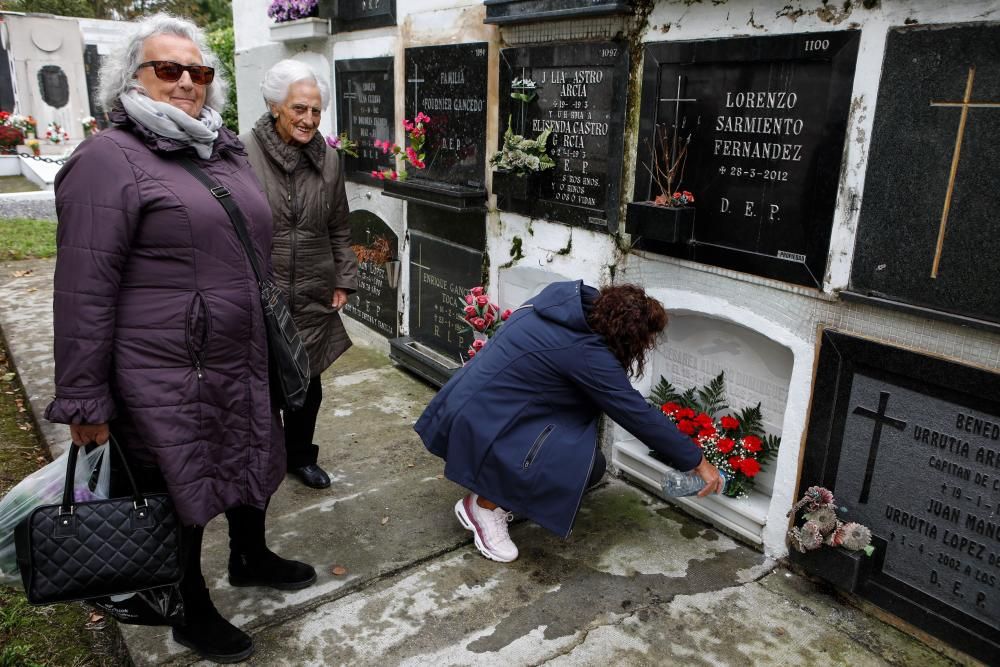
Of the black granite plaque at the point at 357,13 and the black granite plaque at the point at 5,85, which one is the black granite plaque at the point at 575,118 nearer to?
the black granite plaque at the point at 357,13

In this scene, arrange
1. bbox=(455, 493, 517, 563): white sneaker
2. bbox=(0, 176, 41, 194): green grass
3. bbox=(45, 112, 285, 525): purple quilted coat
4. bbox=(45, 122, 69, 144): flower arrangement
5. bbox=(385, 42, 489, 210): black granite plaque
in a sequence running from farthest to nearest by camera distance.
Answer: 1. bbox=(45, 122, 69, 144): flower arrangement
2. bbox=(0, 176, 41, 194): green grass
3. bbox=(385, 42, 489, 210): black granite plaque
4. bbox=(455, 493, 517, 563): white sneaker
5. bbox=(45, 112, 285, 525): purple quilted coat

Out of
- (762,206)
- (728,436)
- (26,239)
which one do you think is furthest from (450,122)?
(26,239)

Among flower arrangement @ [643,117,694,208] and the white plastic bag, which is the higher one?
flower arrangement @ [643,117,694,208]

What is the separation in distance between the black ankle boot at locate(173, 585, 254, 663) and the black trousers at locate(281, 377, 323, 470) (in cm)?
117

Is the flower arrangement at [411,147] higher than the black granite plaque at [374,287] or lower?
higher

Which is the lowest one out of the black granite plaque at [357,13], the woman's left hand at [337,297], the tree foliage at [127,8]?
the woman's left hand at [337,297]

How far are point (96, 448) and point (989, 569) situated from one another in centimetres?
260

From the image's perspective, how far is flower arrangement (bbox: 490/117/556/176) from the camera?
3.77m

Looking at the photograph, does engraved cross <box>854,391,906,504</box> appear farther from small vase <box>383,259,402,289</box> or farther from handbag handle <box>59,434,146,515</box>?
small vase <box>383,259,402,289</box>

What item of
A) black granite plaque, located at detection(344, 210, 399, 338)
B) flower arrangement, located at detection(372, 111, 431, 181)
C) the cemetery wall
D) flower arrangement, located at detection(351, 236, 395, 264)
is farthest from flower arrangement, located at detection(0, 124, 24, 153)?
the cemetery wall

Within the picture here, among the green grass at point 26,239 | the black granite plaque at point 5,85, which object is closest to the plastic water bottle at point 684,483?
the green grass at point 26,239

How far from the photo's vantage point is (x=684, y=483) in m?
2.99

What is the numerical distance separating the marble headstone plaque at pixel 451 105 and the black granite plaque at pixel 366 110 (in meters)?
0.34

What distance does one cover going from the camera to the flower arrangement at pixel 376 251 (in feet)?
17.8
